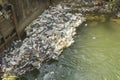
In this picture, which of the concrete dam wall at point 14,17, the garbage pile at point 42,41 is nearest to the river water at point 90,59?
the garbage pile at point 42,41

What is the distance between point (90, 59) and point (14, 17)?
320cm

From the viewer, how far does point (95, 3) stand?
11.6 metres

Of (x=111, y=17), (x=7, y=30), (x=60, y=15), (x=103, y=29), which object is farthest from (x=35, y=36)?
(x=111, y=17)

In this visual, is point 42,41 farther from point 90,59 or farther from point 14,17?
point 90,59

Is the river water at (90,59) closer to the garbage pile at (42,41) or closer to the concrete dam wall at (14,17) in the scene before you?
the garbage pile at (42,41)

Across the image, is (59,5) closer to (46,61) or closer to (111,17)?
(111,17)

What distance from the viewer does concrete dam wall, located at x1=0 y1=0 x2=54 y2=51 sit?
819 centimetres

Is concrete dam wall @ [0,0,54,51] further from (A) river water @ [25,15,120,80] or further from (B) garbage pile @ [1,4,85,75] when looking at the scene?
(A) river water @ [25,15,120,80]

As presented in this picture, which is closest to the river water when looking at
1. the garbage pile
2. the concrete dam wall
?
the garbage pile

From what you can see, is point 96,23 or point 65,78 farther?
point 96,23

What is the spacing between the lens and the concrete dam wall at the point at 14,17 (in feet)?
26.9

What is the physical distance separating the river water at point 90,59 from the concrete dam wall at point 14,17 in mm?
1772

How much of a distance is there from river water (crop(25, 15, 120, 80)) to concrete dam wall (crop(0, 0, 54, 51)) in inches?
69.8

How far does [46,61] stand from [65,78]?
1.08 m
